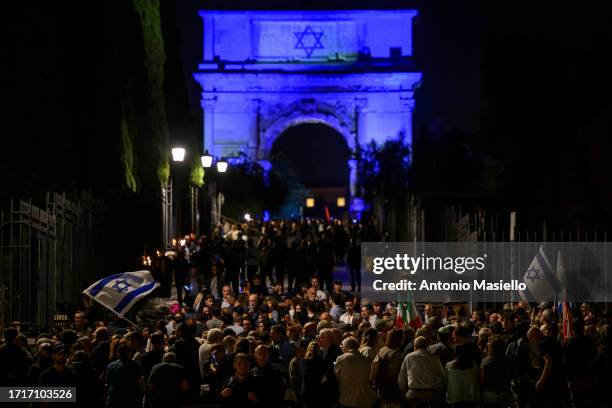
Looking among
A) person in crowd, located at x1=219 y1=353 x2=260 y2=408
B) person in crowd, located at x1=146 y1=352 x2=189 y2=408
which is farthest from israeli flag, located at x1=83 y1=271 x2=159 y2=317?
person in crowd, located at x1=219 y1=353 x2=260 y2=408

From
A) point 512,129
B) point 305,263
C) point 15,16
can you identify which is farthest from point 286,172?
point 15,16

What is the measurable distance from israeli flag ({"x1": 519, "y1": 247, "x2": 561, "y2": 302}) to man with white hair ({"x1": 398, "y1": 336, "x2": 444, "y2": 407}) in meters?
5.18

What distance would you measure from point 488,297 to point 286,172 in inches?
2883

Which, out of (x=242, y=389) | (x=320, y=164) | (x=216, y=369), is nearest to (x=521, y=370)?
(x=216, y=369)

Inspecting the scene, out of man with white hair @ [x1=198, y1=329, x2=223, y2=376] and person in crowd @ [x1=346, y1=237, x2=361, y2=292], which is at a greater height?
person in crowd @ [x1=346, y1=237, x2=361, y2=292]

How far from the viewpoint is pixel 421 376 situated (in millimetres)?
12414

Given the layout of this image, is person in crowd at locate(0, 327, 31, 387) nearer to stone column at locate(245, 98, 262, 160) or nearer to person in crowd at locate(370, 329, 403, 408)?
Answer: person in crowd at locate(370, 329, 403, 408)

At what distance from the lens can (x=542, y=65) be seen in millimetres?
46438

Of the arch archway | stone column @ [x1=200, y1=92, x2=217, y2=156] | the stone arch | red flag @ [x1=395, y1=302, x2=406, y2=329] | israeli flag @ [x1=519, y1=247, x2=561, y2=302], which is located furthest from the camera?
the arch archway

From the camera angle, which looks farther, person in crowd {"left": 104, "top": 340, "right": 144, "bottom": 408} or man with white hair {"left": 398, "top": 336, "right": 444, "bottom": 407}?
man with white hair {"left": 398, "top": 336, "right": 444, "bottom": 407}

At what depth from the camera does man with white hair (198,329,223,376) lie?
13.4m

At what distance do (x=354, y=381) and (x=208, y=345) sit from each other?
210 cm

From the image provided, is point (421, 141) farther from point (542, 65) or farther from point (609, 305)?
point (609, 305)

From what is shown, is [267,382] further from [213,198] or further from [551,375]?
[213,198]
